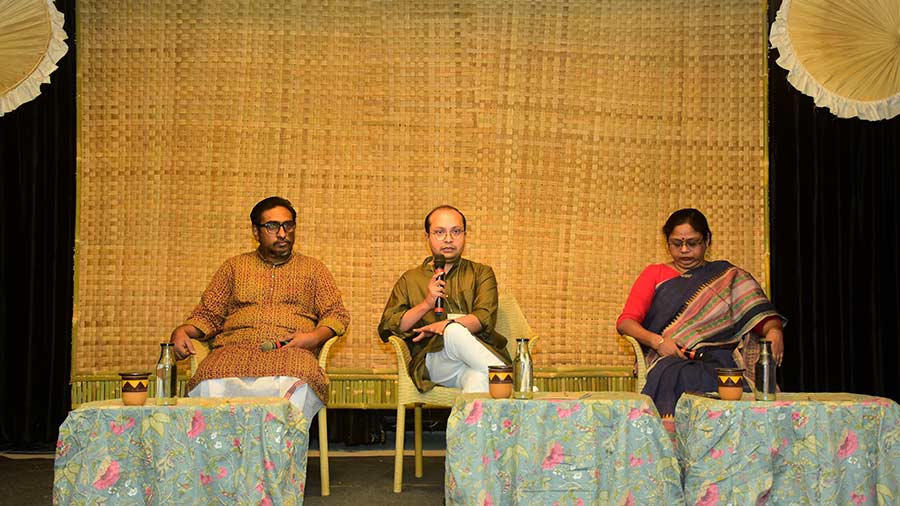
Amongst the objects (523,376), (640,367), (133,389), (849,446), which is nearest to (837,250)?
(640,367)

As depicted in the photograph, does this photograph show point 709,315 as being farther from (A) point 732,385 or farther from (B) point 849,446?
(B) point 849,446

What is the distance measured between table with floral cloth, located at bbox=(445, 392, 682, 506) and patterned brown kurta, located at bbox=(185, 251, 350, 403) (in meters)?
1.23

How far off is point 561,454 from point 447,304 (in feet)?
4.84

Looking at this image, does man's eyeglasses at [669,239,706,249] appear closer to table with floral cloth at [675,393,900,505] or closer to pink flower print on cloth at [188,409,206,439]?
table with floral cloth at [675,393,900,505]

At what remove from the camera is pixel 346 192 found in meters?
5.58

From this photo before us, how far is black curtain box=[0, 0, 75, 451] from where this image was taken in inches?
219

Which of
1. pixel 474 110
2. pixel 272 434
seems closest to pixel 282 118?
pixel 474 110

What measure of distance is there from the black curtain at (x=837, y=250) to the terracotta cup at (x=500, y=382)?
2.93m

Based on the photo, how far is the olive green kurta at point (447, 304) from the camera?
4.43 meters

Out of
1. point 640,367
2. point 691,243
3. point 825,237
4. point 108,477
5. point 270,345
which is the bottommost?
point 108,477

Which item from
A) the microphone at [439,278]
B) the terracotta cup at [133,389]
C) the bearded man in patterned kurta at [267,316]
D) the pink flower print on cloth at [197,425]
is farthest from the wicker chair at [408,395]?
the terracotta cup at [133,389]

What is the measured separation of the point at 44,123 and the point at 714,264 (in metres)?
3.83

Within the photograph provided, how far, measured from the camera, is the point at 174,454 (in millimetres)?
3289

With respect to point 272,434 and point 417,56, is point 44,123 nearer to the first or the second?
point 417,56
